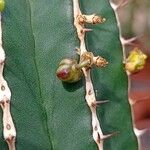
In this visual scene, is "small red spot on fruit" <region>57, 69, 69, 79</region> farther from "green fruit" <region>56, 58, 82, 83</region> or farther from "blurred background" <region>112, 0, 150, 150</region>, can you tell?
"blurred background" <region>112, 0, 150, 150</region>

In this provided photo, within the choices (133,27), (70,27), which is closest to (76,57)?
(70,27)

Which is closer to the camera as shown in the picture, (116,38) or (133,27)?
(116,38)

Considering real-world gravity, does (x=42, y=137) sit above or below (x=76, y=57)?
below

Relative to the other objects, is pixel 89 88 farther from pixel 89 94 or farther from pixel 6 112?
pixel 6 112

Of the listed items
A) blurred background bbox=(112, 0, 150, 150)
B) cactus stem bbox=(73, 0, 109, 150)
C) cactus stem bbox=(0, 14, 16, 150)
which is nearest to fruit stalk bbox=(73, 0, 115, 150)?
cactus stem bbox=(73, 0, 109, 150)

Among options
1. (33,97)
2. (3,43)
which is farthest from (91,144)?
(3,43)

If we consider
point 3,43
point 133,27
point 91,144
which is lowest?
point 133,27

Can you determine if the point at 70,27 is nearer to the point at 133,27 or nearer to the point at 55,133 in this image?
the point at 55,133
